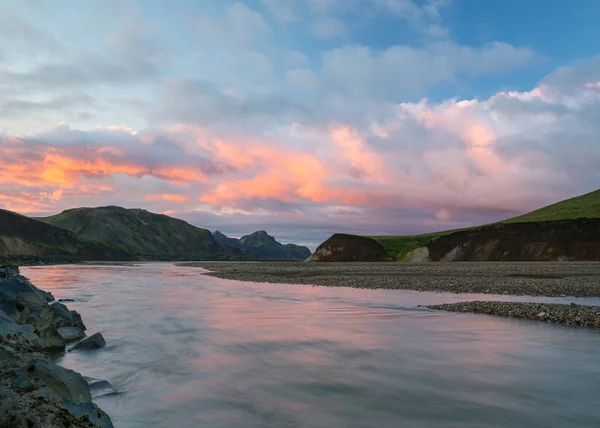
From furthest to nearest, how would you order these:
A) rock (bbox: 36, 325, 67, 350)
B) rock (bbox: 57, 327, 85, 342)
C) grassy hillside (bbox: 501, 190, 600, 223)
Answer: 1. grassy hillside (bbox: 501, 190, 600, 223)
2. rock (bbox: 57, 327, 85, 342)
3. rock (bbox: 36, 325, 67, 350)

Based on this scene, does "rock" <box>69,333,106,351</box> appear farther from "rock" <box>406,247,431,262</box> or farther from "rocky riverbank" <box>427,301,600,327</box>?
"rock" <box>406,247,431,262</box>

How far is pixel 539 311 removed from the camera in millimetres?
21328

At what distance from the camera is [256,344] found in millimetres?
16828

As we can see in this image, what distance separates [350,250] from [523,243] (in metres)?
49.0

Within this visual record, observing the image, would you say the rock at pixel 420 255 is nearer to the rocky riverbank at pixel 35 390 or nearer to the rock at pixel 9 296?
the rock at pixel 9 296

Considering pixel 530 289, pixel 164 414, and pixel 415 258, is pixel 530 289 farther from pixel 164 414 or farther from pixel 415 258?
pixel 415 258

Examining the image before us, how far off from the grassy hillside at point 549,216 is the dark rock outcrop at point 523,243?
15.2m

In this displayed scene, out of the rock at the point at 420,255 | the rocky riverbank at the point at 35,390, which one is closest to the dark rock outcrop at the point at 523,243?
the rock at the point at 420,255

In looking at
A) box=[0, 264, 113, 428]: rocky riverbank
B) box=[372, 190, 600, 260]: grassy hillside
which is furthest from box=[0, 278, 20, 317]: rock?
box=[372, 190, 600, 260]: grassy hillside

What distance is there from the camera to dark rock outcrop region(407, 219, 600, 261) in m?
94.2

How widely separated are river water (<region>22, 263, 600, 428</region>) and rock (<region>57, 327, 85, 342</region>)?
149 centimetres

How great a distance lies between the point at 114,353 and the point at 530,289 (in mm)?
30231

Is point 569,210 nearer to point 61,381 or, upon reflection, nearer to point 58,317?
point 58,317

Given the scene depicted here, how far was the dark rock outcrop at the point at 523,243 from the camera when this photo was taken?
94250mm
